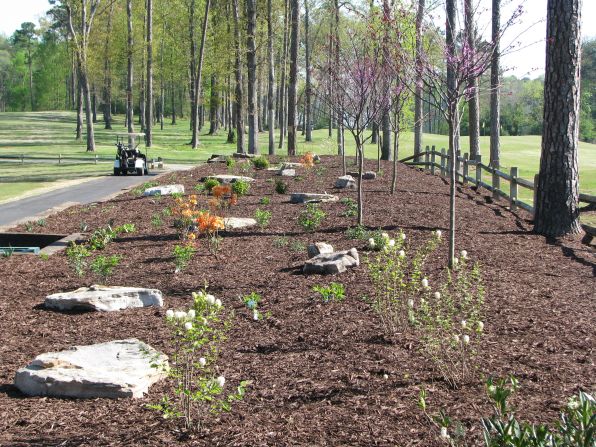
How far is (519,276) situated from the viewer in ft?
28.5

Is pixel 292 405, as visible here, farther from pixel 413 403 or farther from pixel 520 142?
pixel 520 142

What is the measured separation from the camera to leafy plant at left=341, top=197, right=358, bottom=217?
44.2ft

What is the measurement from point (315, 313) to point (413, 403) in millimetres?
2548

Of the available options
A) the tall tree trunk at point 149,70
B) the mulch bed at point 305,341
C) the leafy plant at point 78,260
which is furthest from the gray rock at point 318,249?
the tall tree trunk at point 149,70

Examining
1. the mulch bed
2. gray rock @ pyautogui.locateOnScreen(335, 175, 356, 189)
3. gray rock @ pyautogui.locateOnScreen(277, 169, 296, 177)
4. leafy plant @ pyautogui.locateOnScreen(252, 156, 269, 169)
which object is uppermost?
leafy plant @ pyautogui.locateOnScreen(252, 156, 269, 169)

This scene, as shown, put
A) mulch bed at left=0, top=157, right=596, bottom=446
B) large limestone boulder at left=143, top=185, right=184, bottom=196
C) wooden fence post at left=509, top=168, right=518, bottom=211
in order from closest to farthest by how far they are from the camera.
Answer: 1. mulch bed at left=0, top=157, right=596, bottom=446
2. wooden fence post at left=509, top=168, right=518, bottom=211
3. large limestone boulder at left=143, top=185, right=184, bottom=196

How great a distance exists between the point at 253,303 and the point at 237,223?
18.9 ft

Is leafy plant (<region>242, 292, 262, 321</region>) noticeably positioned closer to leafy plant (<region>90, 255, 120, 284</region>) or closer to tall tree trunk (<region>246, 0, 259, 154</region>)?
leafy plant (<region>90, 255, 120, 284</region>)

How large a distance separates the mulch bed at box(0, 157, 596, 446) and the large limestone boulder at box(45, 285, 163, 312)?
0.11 m

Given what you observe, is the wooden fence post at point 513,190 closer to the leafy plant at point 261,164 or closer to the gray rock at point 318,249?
the gray rock at point 318,249

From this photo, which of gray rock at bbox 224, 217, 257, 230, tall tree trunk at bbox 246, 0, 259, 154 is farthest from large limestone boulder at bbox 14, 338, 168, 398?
tall tree trunk at bbox 246, 0, 259, 154

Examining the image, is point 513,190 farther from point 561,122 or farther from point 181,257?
point 181,257

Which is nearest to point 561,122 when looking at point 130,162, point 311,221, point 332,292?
point 311,221

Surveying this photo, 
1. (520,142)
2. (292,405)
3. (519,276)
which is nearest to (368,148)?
(520,142)
